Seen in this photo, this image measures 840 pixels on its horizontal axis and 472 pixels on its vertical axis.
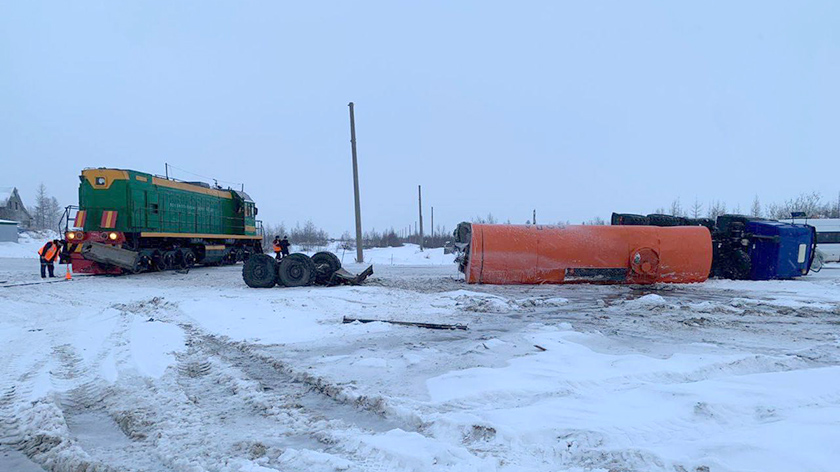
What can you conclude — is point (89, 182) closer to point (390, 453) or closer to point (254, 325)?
point (254, 325)

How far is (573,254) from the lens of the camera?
13.1 metres

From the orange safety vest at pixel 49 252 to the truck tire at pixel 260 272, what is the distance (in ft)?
26.4

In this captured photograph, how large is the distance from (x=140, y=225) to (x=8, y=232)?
40.1 metres

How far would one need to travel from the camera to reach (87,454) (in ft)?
10.8

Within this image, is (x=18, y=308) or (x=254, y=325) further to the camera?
(x=18, y=308)

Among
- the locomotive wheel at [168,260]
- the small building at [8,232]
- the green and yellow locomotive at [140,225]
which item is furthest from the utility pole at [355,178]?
the small building at [8,232]

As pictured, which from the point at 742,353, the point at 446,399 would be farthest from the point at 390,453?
the point at 742,353

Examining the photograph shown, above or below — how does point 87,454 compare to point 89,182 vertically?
below

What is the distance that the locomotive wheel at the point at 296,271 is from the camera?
12.2 meters

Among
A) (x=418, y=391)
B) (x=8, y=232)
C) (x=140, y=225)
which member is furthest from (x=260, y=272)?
(x=8, y=232)

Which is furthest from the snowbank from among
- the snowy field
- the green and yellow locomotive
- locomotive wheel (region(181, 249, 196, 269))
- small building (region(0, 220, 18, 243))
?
the snowy field

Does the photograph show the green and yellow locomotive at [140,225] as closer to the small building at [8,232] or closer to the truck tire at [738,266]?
the truck tire at [738,266]

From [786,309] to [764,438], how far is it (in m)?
8.08

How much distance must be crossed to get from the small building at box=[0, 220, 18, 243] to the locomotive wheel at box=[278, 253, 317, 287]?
4647 cm
